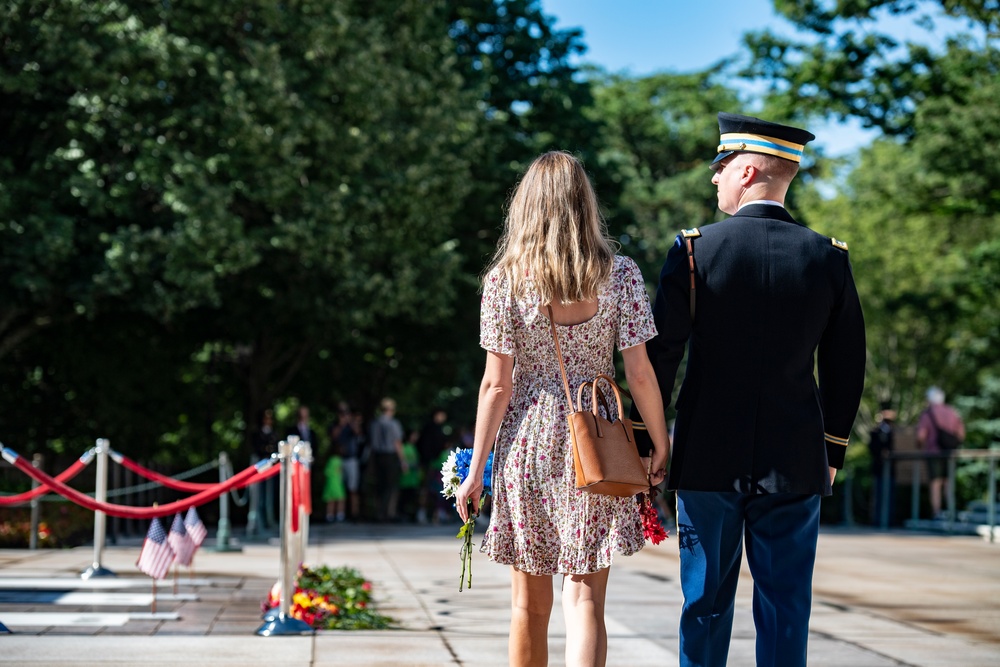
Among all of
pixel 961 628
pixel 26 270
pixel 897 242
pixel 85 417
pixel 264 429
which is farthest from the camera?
pixel 897 242

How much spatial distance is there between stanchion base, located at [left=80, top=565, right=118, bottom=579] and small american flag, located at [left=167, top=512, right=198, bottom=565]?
7.01 feet

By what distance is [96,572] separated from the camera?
1046 centimetres

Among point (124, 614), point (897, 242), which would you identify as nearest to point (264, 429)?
point (124, 614)

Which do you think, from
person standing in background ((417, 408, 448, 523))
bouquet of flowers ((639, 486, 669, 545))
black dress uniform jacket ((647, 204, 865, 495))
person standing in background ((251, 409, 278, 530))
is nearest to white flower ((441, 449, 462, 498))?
bouquet of flowers ((639, 486, 669, 545))

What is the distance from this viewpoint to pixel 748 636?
23.9 ft

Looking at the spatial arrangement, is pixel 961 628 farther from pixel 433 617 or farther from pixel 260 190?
pixel 260 190

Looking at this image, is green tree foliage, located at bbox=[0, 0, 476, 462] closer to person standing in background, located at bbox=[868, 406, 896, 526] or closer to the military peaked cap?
person standing in background, located at bbox=[868, 406, 896, 526]

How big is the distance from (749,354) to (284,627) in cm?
408

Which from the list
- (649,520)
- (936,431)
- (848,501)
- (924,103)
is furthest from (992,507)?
(649,520)

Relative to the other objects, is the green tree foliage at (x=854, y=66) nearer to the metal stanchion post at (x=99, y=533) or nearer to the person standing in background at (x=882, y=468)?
the person standing in background at (x=882, y=468)

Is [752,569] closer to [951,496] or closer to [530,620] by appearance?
[530,620]

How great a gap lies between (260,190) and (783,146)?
51.0ft

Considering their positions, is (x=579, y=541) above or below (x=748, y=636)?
above

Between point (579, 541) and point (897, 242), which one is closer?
point (579, 541)
